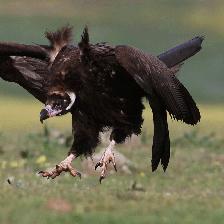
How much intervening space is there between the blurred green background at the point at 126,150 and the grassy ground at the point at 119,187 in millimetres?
13

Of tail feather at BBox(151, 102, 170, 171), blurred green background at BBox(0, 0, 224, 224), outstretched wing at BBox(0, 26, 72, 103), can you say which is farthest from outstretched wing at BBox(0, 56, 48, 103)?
tail feather at BBox(151, 102, 170, 171)

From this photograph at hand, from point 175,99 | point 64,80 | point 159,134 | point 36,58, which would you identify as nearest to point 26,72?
point 36,58

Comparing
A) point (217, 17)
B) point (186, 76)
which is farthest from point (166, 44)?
point (217, 17)

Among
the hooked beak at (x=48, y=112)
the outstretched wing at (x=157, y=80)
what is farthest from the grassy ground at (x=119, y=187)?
the outstretched wing at (x=157, y=80)

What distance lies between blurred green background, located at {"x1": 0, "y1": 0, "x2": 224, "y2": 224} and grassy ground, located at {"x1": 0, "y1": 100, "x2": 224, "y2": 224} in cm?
1

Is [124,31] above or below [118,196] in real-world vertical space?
below

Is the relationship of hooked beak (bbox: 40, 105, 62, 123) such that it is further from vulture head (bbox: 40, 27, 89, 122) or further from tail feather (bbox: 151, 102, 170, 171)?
tail feather (bbox: 151, 102, 170, 171)

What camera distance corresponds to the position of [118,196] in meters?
13.8

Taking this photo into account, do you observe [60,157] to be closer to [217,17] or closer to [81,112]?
[81,112]

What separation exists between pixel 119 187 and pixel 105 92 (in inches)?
115

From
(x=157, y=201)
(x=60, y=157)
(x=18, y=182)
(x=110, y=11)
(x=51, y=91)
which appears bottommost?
(x=110, y=11)

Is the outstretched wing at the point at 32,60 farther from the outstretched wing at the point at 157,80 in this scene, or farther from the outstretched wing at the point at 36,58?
the outstretched wing at the point at 157,80

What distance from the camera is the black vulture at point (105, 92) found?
13148 mm

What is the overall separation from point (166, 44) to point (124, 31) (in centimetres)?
347
